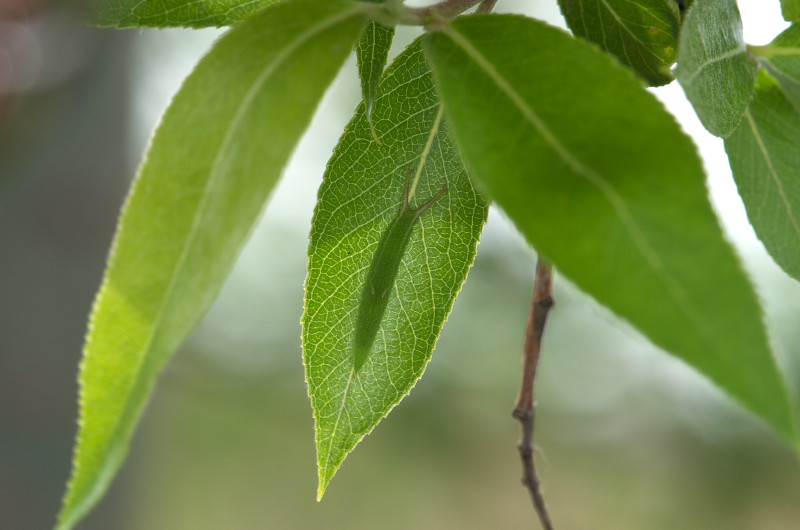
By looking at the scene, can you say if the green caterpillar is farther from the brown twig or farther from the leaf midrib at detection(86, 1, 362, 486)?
the leaf midrib at detection(86, 1, 362, 486)

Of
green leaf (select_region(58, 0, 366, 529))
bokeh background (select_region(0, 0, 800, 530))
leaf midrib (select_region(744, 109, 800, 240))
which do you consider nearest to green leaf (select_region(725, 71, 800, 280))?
leaf midrib (select_region(744, 109, 800, 240))

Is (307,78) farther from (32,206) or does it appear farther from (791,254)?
(32,206)

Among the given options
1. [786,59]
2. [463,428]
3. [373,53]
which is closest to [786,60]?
[786,59]

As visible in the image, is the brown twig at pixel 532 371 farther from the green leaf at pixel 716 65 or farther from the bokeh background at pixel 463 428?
the bokeh background at pixel 463 428

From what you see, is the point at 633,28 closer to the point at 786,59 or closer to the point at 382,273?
the point at 786,59

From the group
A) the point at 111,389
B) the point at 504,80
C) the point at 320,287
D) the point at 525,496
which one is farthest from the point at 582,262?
the point at 525,496

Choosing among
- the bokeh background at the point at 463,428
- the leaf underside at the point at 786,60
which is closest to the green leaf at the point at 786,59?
the leaf underside at the point at 786,60

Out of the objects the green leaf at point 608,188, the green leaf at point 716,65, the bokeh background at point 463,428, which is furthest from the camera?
the bokeh background at point 463,428
